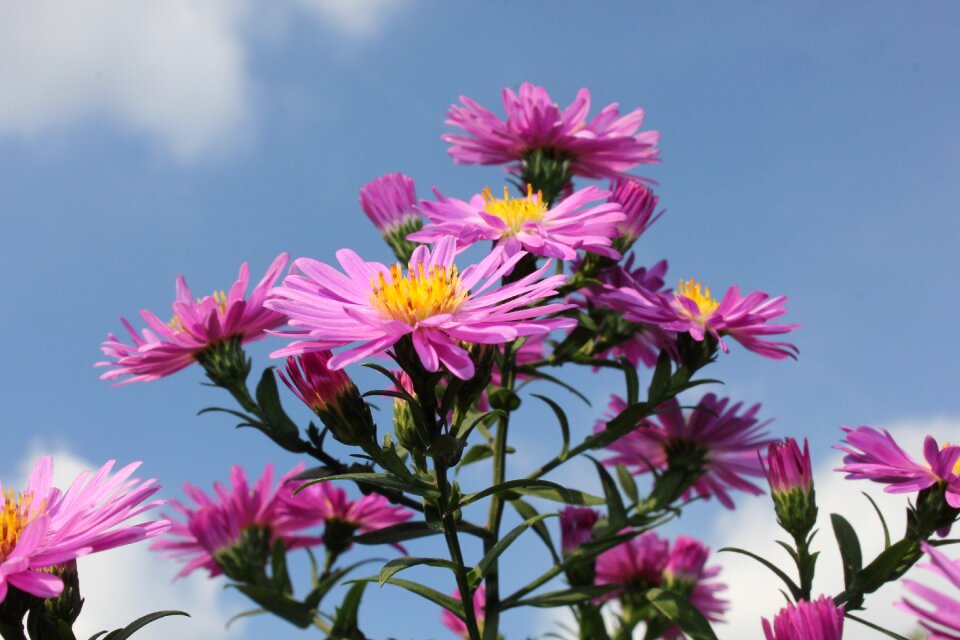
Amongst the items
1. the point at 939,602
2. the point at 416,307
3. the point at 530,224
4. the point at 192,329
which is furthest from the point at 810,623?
the point at 192,329

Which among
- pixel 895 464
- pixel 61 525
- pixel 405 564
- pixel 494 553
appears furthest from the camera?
pixel 895 464

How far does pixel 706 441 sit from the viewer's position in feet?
9.65

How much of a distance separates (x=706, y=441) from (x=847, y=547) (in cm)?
78

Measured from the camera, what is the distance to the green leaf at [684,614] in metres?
2.13

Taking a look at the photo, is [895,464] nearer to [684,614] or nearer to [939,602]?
[684,614]

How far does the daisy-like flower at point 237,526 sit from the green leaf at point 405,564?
46.3 inches

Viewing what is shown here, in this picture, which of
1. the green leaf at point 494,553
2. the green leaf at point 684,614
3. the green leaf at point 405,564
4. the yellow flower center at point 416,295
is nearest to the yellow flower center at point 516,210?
the yellow flower center at point 416,295

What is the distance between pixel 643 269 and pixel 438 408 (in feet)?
4.03

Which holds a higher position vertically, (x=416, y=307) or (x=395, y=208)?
(x=395, y=208)

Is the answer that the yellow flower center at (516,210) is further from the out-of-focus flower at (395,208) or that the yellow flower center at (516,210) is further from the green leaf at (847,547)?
the green leaf at (847,547)

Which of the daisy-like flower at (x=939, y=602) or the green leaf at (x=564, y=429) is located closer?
the daisy-like flower at (x=939, y=602)

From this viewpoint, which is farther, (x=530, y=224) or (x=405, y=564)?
(x=530, y=224)

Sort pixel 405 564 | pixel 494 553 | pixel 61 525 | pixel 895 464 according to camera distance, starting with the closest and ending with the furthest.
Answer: pixel 61 525 < pixel 405 564 < pixel 494 553 < pixel 895 464

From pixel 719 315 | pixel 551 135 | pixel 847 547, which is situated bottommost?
pixel 847 547
